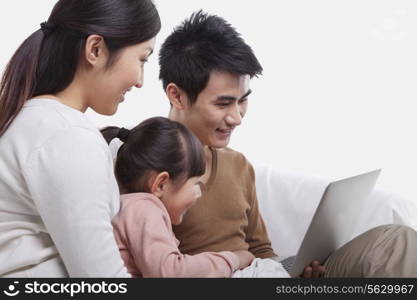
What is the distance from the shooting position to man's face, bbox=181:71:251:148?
6.07 ft

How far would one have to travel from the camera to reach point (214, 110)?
185 centimetres

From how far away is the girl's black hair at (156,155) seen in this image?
1545 millimetres

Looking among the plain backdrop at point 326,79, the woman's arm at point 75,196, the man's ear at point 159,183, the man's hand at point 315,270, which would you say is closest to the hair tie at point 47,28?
the woman's arm at point 75,196

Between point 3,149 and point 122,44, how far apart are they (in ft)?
1.12

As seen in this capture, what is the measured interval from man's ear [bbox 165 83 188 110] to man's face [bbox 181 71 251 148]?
3 cm

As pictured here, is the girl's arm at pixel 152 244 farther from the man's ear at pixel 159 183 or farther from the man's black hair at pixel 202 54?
the man's black hair at pixel 202 54

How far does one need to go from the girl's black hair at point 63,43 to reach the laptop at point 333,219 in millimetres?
588

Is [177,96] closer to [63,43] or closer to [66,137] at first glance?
[63,43]

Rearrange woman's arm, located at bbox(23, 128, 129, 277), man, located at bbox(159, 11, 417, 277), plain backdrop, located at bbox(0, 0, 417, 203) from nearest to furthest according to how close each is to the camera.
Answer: woman's arm, located at bbox(23, 128, 129, 277) < man, located at bbox(159, 11, 417, 277) < plain backdrop, located at bbox(0, 0, 417, 203)

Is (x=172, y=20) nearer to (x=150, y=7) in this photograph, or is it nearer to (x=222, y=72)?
(x=222, y=72)

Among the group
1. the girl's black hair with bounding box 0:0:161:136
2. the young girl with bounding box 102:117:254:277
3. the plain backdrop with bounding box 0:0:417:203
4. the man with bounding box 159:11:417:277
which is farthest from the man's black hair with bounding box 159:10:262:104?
the plain backdrop with bounding box 0:0:417:203

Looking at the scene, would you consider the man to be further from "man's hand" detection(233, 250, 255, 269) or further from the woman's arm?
the woman's arm

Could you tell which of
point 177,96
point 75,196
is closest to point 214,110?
point 177,96

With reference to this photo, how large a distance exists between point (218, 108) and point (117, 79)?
0.48 m
